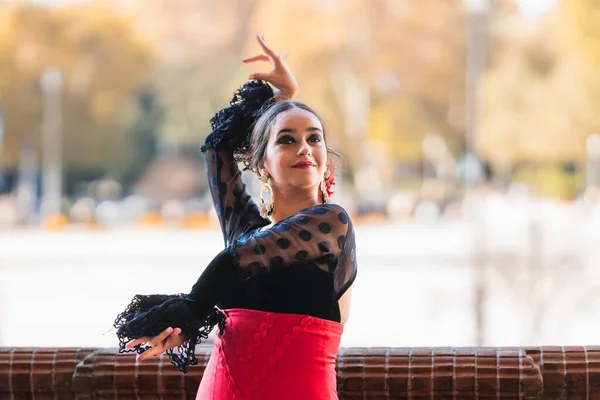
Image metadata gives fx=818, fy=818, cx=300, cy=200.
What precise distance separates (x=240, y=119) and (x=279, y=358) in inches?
20.3

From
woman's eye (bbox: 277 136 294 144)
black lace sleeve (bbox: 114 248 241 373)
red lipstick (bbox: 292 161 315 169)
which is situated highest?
woman's eye (bbox: 277 136 294 144)

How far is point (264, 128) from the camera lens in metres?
1.44

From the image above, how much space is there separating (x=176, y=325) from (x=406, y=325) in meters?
5.17

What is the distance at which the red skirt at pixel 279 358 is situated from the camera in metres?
1.28

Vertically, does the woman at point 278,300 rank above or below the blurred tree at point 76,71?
below

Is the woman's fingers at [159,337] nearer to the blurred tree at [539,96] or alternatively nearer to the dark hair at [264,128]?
the dark hair at [264,128]

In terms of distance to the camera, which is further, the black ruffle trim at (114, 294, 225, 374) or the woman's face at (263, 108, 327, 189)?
the woman's face at (263, 108, 327, 189)

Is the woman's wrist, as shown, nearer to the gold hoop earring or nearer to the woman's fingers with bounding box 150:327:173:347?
the gold hoop earring

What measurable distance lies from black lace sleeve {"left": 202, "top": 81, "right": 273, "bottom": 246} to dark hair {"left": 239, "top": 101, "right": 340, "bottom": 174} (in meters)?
0.06

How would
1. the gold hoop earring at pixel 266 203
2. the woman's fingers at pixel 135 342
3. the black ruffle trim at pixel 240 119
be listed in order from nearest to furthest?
1. the woman's fingers at pixel 135 342
2. the gold hoop earring at pixel 266 203
3. the black ruffle trim at pixel 240 119

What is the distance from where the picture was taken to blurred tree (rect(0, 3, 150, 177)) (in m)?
19.8

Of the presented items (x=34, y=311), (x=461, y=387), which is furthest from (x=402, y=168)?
(x=461, y=387)

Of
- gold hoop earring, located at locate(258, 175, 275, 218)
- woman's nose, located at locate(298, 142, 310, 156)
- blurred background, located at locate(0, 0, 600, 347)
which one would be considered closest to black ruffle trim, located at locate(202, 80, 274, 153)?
gold hoop earring, located at locate(258, 175, 275, 218)

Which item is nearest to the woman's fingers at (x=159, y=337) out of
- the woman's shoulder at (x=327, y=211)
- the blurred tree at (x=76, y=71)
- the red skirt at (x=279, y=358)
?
the red skirt at (x=279, y=358)
